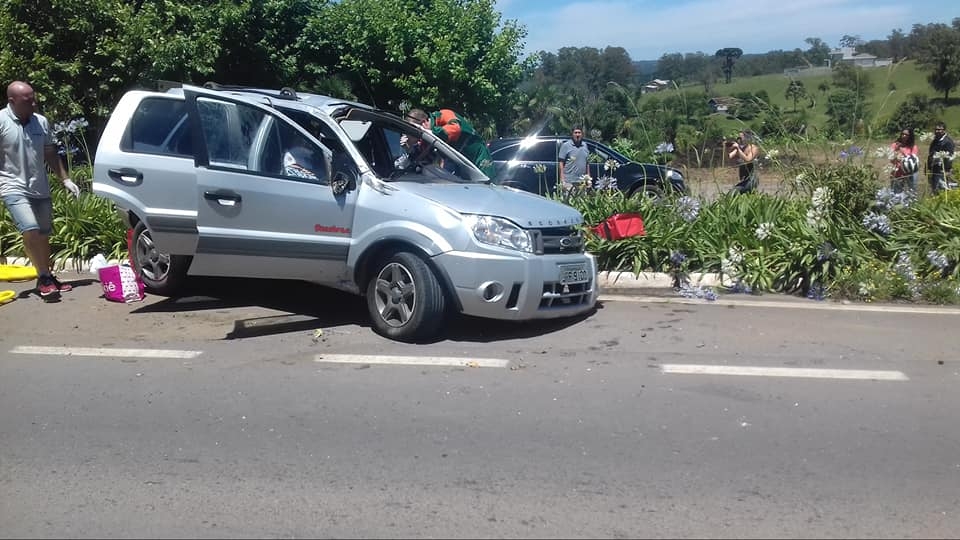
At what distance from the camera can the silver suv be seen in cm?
694

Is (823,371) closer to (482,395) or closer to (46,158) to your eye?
(482,395)

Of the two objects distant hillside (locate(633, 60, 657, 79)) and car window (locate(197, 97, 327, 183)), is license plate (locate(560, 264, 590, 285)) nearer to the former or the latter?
car window (locate(197, 97, 327, 183))

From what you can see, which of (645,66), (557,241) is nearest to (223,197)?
(557,241)

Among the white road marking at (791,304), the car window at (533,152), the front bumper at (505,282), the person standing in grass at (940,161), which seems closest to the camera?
the front bumper at (505,282)

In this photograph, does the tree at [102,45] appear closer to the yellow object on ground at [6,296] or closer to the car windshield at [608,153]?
the car windshield at [608,153]

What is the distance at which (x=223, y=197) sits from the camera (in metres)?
7.20

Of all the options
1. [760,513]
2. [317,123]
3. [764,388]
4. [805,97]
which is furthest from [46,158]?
[805,97]

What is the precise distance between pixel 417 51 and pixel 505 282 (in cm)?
1054

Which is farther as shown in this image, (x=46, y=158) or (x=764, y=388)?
(x=46, y=158)

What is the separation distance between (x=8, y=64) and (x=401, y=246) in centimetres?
1127

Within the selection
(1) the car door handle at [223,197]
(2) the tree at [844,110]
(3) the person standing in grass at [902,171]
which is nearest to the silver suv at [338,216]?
(1) the car door handle at [223,197]

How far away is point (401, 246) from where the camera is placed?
7.12 m

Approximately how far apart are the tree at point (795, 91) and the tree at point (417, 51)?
23.3 feet

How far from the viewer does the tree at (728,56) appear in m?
21.2
